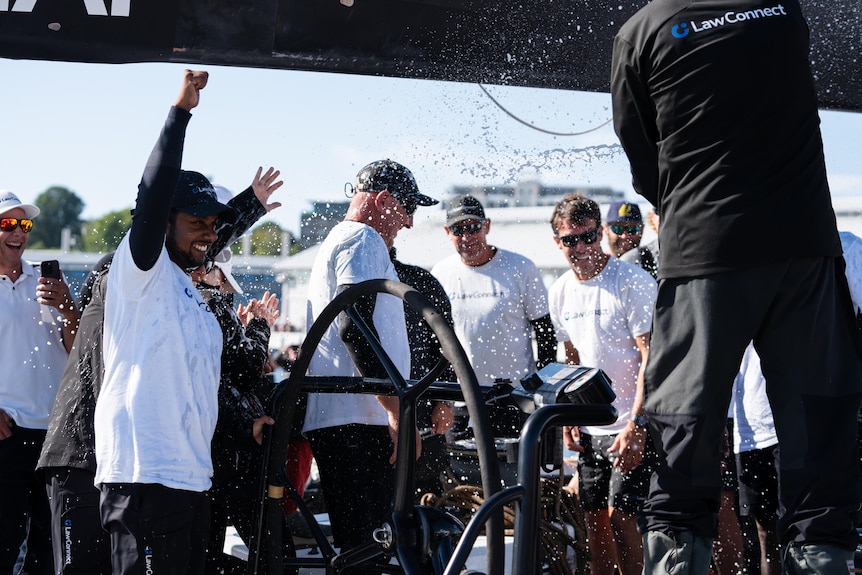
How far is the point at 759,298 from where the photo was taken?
209cm

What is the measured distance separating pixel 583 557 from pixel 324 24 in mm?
2476

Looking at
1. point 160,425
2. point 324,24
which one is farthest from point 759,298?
point 324,24

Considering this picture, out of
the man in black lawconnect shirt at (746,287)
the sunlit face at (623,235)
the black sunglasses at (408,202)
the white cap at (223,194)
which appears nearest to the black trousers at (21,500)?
the white cap at (223,194)

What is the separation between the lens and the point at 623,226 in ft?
17.1

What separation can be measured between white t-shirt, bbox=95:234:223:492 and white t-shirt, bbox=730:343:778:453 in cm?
223

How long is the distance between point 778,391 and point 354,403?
5.11 ft

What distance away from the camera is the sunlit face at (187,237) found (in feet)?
9.03

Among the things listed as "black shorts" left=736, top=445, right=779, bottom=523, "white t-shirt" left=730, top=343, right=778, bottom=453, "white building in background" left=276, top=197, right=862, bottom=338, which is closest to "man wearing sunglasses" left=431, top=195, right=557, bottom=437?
"white building in background" left=276, top=197, right=862, bottom=338

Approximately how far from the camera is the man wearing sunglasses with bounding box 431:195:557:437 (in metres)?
4.82

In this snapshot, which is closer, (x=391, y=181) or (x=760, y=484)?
(x=391, y=181)

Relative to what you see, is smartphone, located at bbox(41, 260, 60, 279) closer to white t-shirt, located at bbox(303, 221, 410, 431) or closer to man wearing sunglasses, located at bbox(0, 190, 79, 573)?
man wearing sunglasses, located at bbox(0, 190, 79, 573)

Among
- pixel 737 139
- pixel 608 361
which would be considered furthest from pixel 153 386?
pixel 608 361

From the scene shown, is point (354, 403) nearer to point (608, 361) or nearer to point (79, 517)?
point (79, 517)

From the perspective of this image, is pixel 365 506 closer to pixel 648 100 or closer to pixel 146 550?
pixel 146 550
